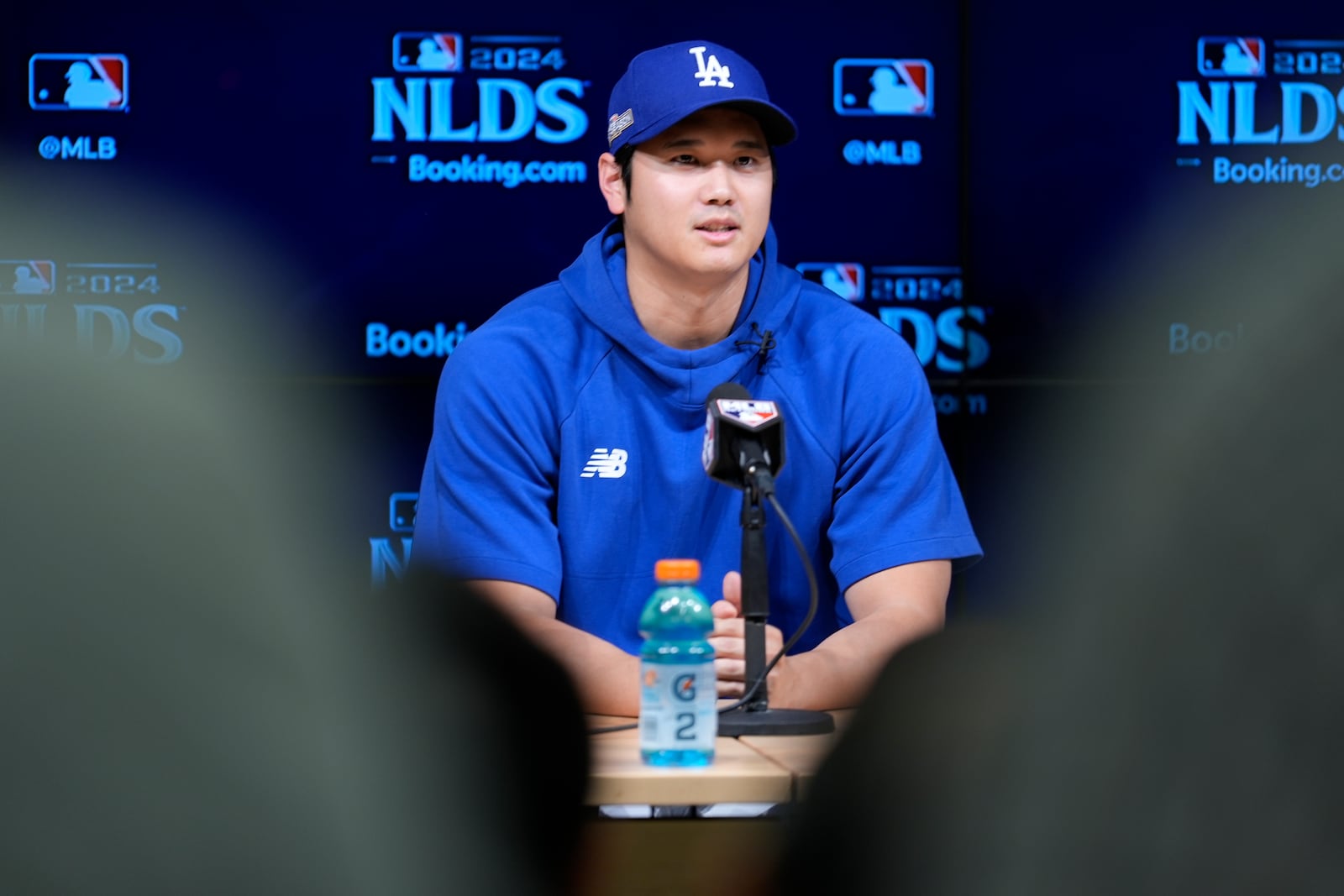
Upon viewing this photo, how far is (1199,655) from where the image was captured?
34cm

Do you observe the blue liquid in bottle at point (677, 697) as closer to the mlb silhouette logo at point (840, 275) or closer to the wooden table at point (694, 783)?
the wooden table at point (694, 783)

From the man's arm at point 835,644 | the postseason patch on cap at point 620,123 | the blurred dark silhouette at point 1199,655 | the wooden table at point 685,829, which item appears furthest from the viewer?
the postseason patch on cap at point 620,123

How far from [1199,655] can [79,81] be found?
9.99 ft

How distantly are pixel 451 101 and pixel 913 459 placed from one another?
136 centimetres

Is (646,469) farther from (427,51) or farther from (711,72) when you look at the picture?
(427,51)

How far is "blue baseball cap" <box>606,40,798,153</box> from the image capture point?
85.4 inches

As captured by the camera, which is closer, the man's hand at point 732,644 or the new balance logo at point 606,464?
the man's hand at point 732,644

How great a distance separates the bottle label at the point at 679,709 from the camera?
1.33m

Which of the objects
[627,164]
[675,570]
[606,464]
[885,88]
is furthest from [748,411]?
[885,88]

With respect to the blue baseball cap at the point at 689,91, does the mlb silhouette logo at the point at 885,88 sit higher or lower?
higher

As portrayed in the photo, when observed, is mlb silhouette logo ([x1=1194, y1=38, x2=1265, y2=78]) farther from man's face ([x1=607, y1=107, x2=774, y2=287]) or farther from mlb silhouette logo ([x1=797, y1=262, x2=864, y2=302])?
man's face ([x1=607, y1=107, x2=774, y2=287])

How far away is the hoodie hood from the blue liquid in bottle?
2.47 feet

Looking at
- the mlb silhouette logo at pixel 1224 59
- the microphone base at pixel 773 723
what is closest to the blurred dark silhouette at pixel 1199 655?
the microphone base at pixel 773 723

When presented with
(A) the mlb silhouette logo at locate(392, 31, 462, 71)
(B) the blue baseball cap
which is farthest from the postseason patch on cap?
(A) the mlb silhouette logo at locate(392, 31, 462, 71)
